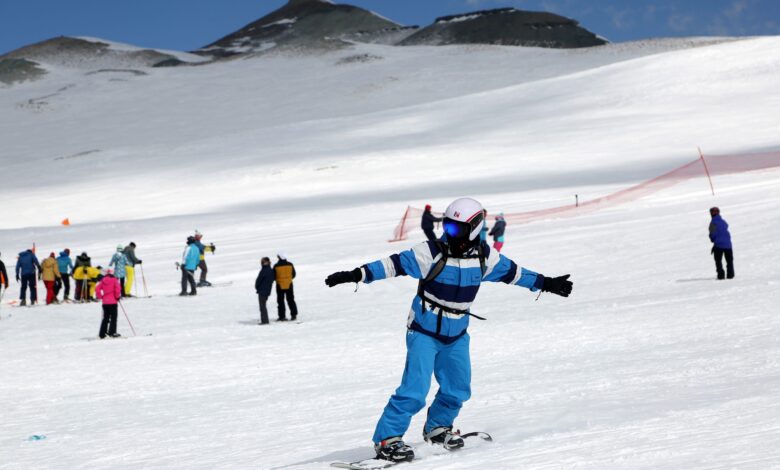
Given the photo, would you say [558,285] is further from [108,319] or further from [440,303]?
[108,319]

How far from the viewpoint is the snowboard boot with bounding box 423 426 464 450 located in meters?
6.42

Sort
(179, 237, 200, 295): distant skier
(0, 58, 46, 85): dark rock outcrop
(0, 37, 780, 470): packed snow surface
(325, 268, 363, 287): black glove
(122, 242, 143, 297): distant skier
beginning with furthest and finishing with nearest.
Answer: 1. (0, 58, 46, 85): dark rock outcrop
2. (122, 242, 143, 297): distant skier
3. (179, 237, 200, 295): distant skier
4. (0, 37, 780, 470): packed snow surface
5. (325, 268, 363, 287): black glove

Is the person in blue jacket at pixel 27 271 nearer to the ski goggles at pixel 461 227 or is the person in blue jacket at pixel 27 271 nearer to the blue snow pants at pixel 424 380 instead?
the blue snow pants at pixel 424 380

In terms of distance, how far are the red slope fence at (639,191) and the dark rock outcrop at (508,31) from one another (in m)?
111

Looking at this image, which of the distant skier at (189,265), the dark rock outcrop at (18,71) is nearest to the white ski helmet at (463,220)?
the distant skier at (189,265)

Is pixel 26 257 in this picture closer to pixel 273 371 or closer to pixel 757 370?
pixel 273 371

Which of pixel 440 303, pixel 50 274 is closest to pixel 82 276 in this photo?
pixel 50 274

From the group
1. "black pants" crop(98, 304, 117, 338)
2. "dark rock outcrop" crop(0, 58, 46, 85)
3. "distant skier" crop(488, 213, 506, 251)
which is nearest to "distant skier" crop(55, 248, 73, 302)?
"black pants" crop(98, 304, 117, 338)

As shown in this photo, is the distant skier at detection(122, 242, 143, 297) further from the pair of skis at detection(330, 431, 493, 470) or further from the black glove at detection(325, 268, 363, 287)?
the black glove at detection(325, 268, 363, 287)

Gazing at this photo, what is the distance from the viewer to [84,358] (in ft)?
46.5

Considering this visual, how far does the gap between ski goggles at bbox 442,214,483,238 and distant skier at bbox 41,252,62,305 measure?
16879 mm

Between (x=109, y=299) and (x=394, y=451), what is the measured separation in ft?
36.4

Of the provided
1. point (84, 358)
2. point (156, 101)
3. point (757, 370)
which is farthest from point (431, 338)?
point (156, 101)

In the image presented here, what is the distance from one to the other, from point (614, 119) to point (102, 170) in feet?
85.8
